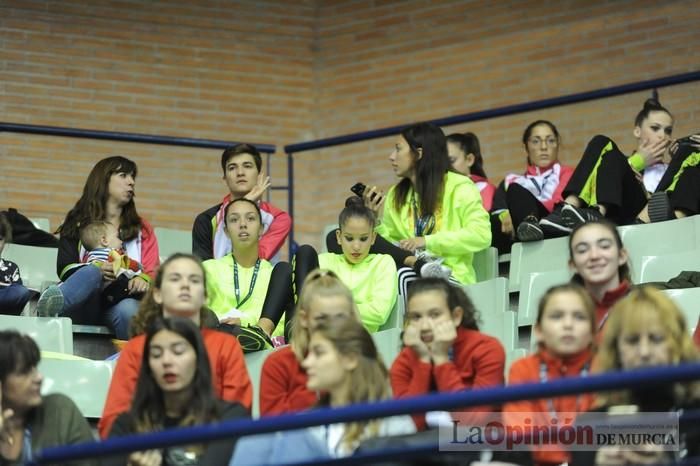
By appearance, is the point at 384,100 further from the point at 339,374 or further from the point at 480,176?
the point at 339,374

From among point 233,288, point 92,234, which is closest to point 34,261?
point 92,234

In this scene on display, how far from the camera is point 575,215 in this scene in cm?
687

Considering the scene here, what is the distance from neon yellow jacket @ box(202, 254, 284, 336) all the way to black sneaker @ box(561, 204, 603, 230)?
1.34m

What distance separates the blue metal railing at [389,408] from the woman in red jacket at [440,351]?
3.78ft

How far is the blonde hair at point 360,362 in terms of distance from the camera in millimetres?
4422

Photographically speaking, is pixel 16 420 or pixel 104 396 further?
pixel 104 396

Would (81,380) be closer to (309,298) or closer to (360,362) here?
(309,298)

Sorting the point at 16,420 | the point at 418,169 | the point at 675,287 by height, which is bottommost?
the point at 16,420

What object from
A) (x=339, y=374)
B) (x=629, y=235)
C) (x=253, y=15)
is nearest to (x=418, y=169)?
(x=629, y=235)

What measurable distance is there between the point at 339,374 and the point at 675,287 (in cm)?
194

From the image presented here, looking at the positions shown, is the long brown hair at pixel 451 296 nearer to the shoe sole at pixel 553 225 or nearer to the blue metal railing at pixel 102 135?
the shoe sole at pixel 553 225

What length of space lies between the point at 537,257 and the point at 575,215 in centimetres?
26

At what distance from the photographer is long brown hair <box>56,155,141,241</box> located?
23.4 ft

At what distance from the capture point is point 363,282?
6.66 meters
